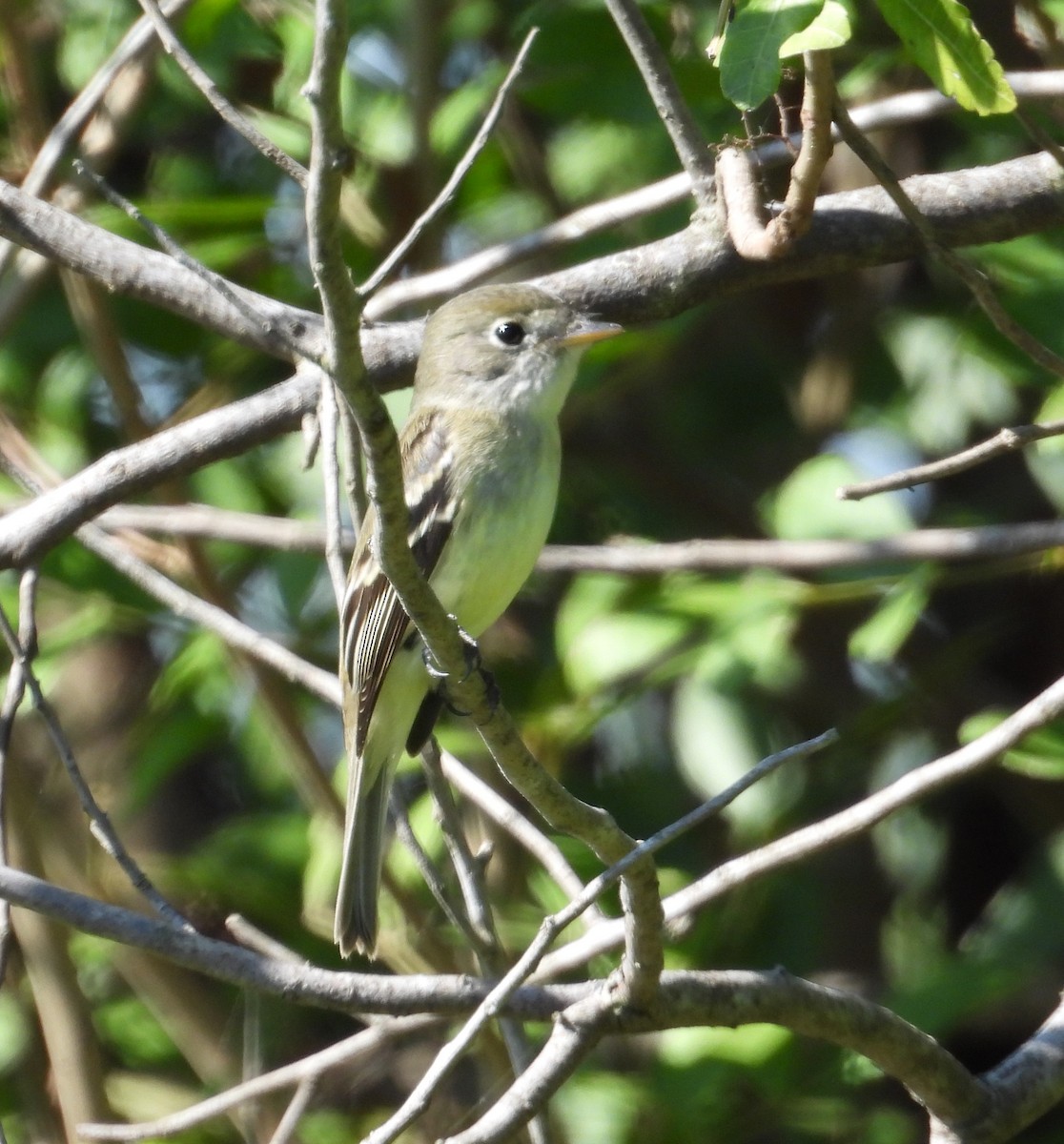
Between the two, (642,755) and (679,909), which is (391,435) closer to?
(679,909)

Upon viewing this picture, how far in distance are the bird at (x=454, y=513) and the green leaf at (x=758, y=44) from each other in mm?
1265

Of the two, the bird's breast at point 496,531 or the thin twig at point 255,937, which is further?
the bird's breast at point 496,531

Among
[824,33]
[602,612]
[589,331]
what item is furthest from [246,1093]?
[824,33]

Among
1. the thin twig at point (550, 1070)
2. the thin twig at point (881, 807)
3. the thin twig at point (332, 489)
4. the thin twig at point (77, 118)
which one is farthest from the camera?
the thin twig at point (77, 118)

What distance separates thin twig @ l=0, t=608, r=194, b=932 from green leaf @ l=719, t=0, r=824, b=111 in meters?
1.44

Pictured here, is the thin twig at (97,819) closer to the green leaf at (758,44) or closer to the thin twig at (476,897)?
the thin twig at (476,897)

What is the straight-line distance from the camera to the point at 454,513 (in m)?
3.62

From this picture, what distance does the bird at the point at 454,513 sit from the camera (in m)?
3.51

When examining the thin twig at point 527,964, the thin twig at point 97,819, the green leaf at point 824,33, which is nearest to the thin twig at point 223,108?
the green leaf at point 824,33

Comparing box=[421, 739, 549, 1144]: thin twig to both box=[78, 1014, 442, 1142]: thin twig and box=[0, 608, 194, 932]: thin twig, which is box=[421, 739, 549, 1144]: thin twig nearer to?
box=[78, 1014, 442, 1142]: thin twig

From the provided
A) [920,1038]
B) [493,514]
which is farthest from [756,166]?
[920,1038]

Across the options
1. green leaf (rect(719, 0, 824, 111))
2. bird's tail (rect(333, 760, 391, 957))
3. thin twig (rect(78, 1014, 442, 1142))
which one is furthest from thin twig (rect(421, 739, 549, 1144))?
green leaf (rect(719, 0, 824, 111))

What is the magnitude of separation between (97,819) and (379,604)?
92 centimetres

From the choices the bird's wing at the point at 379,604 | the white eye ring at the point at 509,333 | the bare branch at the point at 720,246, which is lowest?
the bird's wing at the point at 379,604
